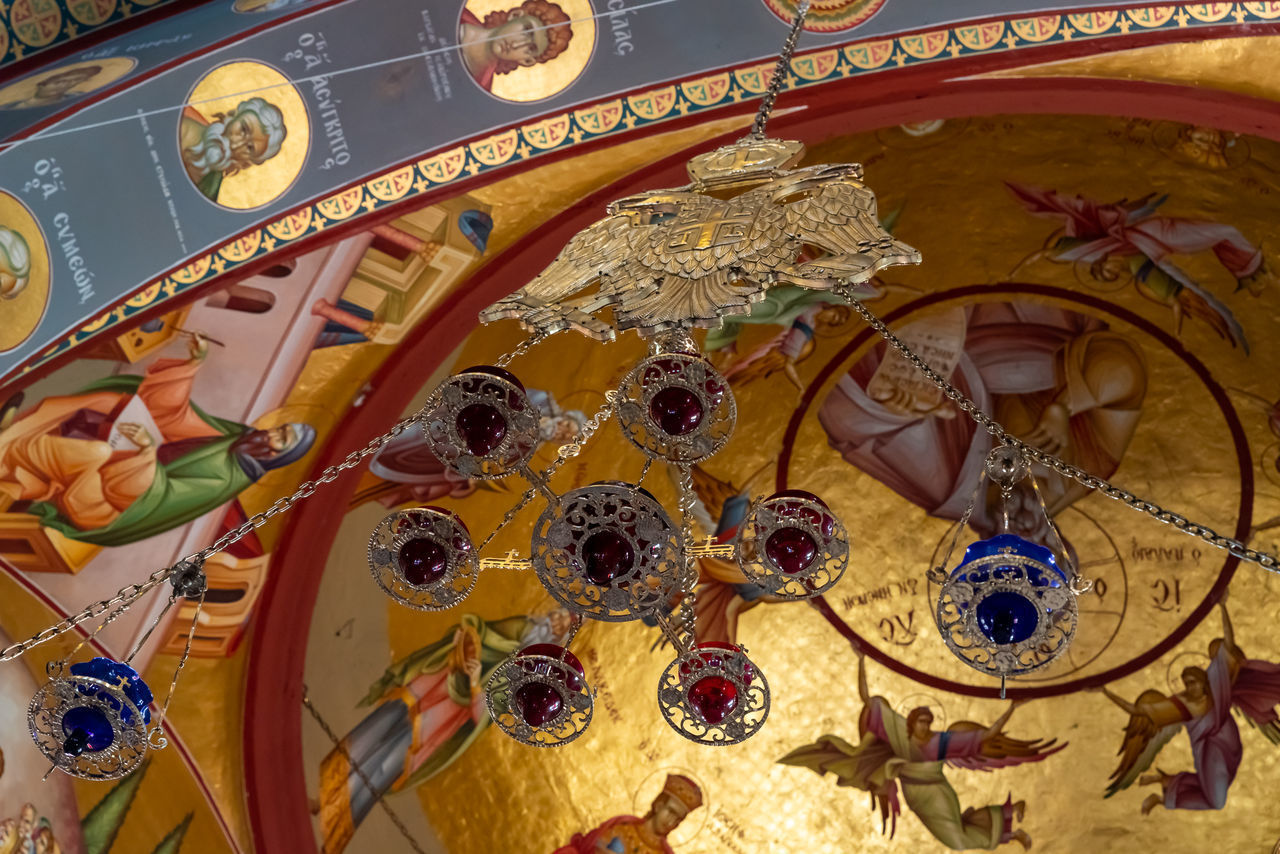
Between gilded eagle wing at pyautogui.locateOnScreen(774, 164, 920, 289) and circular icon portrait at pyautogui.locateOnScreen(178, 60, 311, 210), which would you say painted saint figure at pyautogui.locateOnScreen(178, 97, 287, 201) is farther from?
gilded eagle wing at pyautogui.locateOnScreen(774, 164, 920, 289)

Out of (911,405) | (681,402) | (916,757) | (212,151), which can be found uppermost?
(911,405)

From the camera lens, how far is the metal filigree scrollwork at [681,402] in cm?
460

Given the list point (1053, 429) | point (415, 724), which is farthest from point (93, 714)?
point (1053, 429)

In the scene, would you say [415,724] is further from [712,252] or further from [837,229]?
[837,229]

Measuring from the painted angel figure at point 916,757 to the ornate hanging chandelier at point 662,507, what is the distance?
458 cm

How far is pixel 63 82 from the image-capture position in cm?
607

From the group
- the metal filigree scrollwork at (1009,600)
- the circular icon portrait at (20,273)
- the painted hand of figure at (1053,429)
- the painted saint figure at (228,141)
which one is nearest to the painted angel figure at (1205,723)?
the painted hand of figure at (1053,429)

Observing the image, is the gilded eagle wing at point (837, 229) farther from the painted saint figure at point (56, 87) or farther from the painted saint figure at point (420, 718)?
the painted saint figure at point (420, 718)

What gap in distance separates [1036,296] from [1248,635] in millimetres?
2492

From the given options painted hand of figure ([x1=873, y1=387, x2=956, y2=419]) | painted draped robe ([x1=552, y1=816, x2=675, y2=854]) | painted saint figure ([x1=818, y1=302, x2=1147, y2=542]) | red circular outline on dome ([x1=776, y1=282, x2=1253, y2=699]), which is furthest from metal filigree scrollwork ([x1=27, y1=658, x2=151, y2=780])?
painted hand of figure ([x1=873, y1=387, x2=956, y2=419])

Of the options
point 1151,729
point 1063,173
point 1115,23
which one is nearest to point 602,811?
point 1151,729

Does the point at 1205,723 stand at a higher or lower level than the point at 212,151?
higher

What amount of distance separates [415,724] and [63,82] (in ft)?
13.4

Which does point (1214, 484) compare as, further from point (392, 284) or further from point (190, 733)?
point (190, 733)
